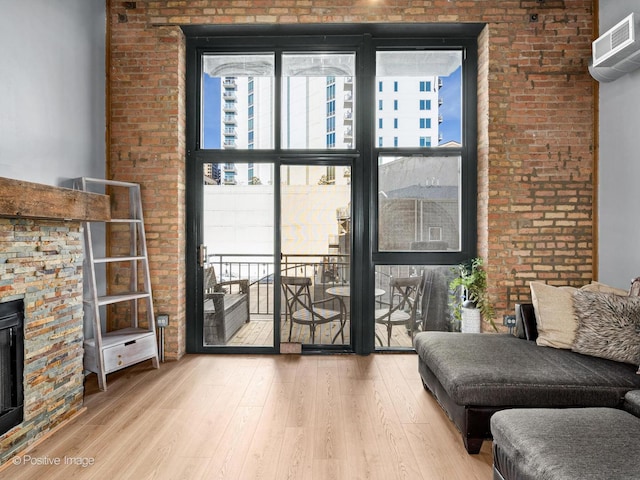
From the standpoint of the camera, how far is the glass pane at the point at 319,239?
12.6ft

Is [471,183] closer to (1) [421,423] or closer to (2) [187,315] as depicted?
(1) [421,423]

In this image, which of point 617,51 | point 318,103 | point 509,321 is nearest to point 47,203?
point 318,103

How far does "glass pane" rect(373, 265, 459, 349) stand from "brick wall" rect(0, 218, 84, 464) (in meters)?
2.61

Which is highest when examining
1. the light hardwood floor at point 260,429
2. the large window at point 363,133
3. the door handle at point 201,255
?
the large window at point 363,133

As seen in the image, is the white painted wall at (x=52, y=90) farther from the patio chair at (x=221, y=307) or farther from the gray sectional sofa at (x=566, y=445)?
the gray sectional sofa at (x=566, y=445)

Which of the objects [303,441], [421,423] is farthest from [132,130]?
[421,423]

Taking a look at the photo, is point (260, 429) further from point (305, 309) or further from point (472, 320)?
point (472, 320)

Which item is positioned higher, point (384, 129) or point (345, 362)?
point (384, 129)

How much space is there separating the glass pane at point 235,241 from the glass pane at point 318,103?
499mm

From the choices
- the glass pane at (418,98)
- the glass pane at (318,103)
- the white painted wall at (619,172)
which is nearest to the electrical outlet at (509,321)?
the white painted wall at (619,172)

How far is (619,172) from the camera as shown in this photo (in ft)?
10.7

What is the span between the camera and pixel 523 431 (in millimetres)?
1591

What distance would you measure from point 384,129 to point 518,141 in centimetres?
127

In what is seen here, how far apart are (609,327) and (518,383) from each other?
847 millimetres
